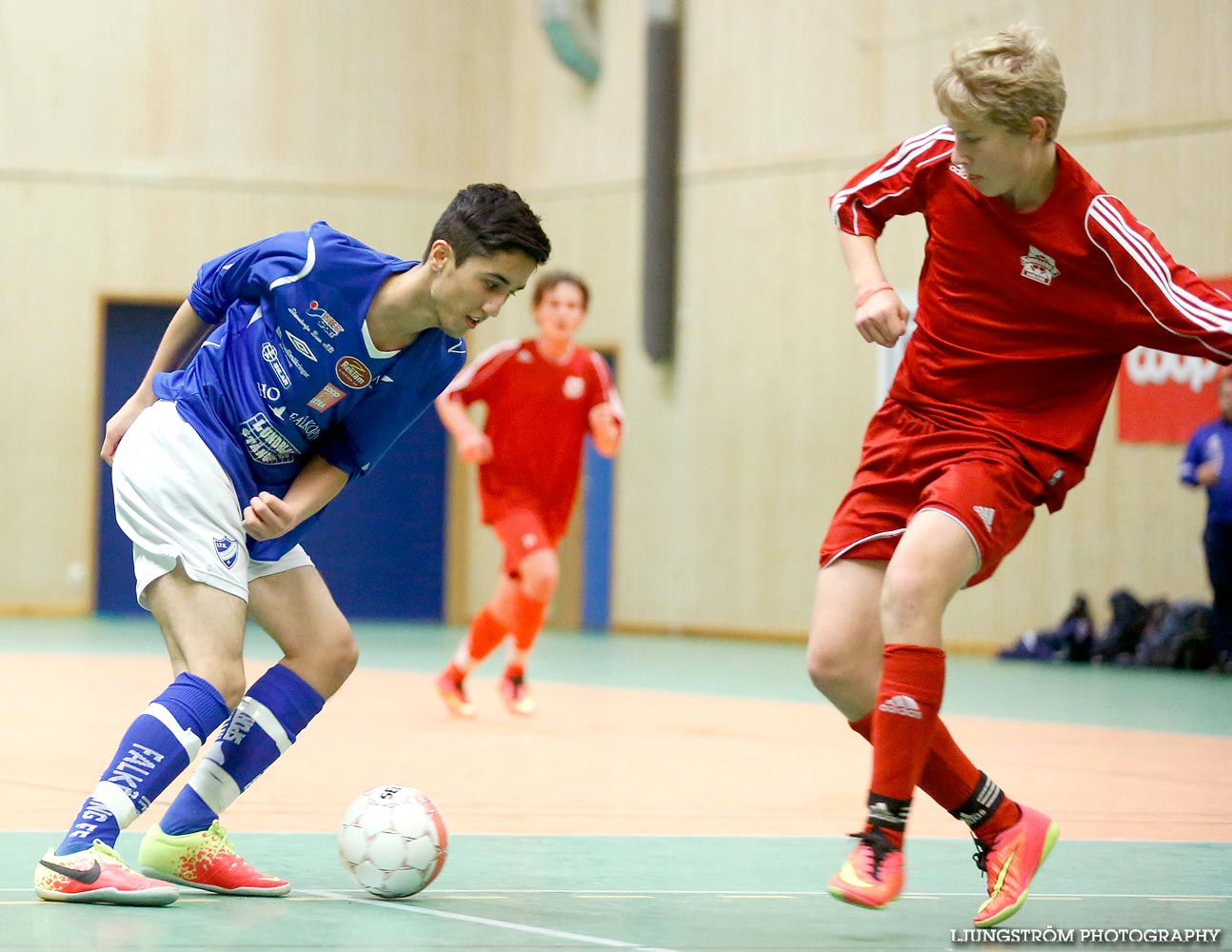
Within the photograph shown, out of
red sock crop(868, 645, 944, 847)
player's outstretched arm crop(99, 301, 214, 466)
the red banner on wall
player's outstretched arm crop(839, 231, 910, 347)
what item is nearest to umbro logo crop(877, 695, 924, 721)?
red sock crop(868, 645, 944, 847)

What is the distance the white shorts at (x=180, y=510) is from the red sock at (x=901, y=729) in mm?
1374

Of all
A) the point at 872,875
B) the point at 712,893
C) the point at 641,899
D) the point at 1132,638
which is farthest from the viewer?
the point at 1132,638

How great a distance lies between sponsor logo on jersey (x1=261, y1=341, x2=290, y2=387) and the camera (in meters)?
3.86

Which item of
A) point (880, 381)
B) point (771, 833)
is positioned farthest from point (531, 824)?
point (880, 381)

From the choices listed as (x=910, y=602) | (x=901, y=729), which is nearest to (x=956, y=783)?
(x=901, y=729)

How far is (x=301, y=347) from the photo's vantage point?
3863 millimetres

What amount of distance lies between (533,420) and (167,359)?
4570 mm

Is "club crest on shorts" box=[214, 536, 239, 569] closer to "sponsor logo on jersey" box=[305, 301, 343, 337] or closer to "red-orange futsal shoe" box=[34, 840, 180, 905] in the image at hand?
"sponsor logo on jersey" box=[305, 301, 343, 337]

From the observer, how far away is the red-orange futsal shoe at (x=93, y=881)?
351 cm

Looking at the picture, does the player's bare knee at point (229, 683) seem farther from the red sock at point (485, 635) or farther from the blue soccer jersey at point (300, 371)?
the red sock at point (485, 635)

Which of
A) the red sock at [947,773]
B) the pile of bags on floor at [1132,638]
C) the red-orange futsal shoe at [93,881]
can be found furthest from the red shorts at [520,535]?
the pile of bags on floor at [1132,638]

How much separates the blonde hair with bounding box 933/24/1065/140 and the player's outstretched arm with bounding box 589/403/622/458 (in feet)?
16.2

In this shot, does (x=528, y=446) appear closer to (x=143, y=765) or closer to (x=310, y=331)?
(x=310, y=331)

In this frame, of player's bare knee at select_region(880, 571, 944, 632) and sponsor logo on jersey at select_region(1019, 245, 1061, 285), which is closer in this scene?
player's bare knee at select_region(880, 571, 944, 632)
